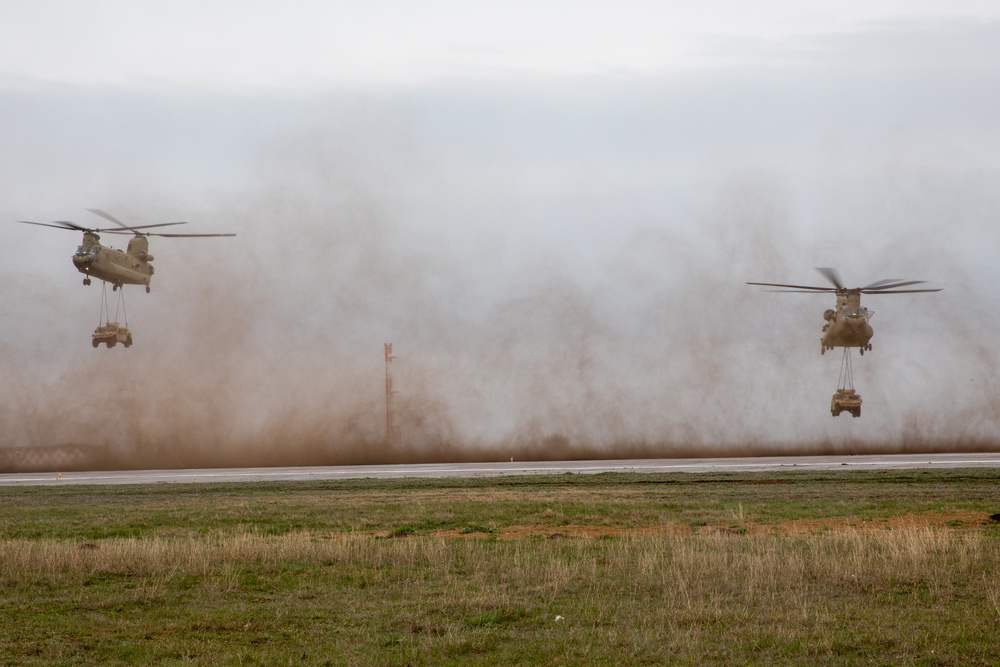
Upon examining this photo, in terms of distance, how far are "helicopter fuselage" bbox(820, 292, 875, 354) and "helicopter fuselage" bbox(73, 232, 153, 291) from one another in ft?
176

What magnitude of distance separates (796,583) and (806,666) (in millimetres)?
6131

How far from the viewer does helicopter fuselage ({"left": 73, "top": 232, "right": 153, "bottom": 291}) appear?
71938 millimetres

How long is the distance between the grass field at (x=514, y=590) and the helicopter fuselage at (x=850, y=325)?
139 feet

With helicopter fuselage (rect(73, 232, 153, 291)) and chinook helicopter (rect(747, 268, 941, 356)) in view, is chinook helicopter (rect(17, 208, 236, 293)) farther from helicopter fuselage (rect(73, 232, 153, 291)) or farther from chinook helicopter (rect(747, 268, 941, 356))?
chinook helicopter (rect(747, 268, 941, 356))

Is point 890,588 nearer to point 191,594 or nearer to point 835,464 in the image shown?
point 191,594

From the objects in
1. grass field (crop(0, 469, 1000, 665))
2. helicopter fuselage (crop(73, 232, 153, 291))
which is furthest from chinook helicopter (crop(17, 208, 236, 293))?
grass field (crop(0, 469, 1000, 665))

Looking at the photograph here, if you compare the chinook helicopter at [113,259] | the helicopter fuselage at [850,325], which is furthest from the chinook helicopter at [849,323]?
the chinook helicopter at [113,259]

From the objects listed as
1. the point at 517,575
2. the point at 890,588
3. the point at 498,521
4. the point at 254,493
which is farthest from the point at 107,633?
the point at 254,493

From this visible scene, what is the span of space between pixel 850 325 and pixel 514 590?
63.6 meters

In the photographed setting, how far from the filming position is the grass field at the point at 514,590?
15.0 m

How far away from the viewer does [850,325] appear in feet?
254

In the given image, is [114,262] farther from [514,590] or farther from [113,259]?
[514,590]

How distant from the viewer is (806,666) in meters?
13.8

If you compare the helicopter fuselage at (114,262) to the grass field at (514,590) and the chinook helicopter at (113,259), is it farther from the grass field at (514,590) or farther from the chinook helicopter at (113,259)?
the grass field at (514,590)
